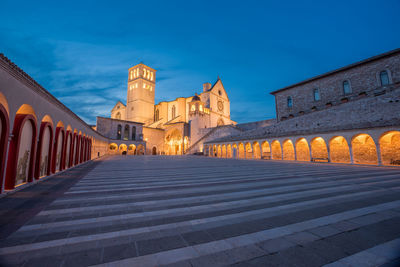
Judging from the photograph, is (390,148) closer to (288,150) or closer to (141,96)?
(288,150)

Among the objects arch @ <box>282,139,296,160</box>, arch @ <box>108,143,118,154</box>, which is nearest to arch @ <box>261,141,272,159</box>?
arch @ <box>282,139,296,160</box>

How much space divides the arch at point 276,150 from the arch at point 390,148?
32.6 ft

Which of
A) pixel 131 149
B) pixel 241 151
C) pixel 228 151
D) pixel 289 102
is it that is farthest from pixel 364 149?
pixel 131 149

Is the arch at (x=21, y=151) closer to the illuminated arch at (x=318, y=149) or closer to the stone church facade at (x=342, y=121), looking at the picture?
the stone church facade at (x=342, y=121)

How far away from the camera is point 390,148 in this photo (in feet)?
48.0

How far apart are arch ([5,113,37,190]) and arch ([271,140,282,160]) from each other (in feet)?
77.6

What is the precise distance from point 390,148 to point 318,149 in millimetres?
5833

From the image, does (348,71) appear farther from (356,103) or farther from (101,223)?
(101,223)

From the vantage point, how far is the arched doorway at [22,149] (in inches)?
226

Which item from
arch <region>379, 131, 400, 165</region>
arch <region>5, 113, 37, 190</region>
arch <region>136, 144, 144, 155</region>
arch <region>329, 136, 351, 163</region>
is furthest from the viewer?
arch <region>136, 144, 144, 155</region>

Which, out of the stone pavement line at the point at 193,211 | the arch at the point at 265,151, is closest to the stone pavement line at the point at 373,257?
the stone pavement line at the point at 193,211

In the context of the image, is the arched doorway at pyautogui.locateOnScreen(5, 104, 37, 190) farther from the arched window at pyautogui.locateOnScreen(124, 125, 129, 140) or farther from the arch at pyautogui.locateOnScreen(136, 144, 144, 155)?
the arch at pyautogui.locateOnScreen(136, 144, 144, 155)

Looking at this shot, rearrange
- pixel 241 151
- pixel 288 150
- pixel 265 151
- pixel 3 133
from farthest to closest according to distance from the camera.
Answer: pixel 241 151 < pixel 265 151 < pixel 288 150 < pixel 3 133

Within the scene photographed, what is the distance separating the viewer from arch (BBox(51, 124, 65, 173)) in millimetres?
9657
